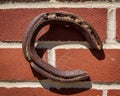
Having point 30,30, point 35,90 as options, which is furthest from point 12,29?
point 35,90

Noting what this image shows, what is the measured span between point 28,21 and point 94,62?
20 centimetres

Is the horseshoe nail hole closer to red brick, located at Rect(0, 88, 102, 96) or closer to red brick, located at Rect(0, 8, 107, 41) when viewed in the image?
red brick, located at Rect(0, 8, 107, 41)

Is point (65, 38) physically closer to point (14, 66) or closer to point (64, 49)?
point (64, 49)

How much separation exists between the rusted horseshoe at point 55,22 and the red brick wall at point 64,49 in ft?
0.05

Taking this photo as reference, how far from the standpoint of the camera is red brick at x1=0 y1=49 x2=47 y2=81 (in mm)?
914

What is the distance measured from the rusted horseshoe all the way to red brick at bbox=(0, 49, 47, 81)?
26mm

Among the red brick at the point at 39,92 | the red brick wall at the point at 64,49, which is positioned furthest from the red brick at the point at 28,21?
the red brick at the point at 39,92

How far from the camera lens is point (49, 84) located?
92 cm

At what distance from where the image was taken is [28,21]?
2.94 ft

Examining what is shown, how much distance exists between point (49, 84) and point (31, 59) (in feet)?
0.28

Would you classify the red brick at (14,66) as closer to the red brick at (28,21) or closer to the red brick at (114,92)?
the red brick at (28,21)

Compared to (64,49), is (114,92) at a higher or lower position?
lower

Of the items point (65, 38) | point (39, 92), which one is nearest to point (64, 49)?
point (65, 38)

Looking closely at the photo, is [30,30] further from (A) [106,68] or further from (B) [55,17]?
(A) [106,68]
